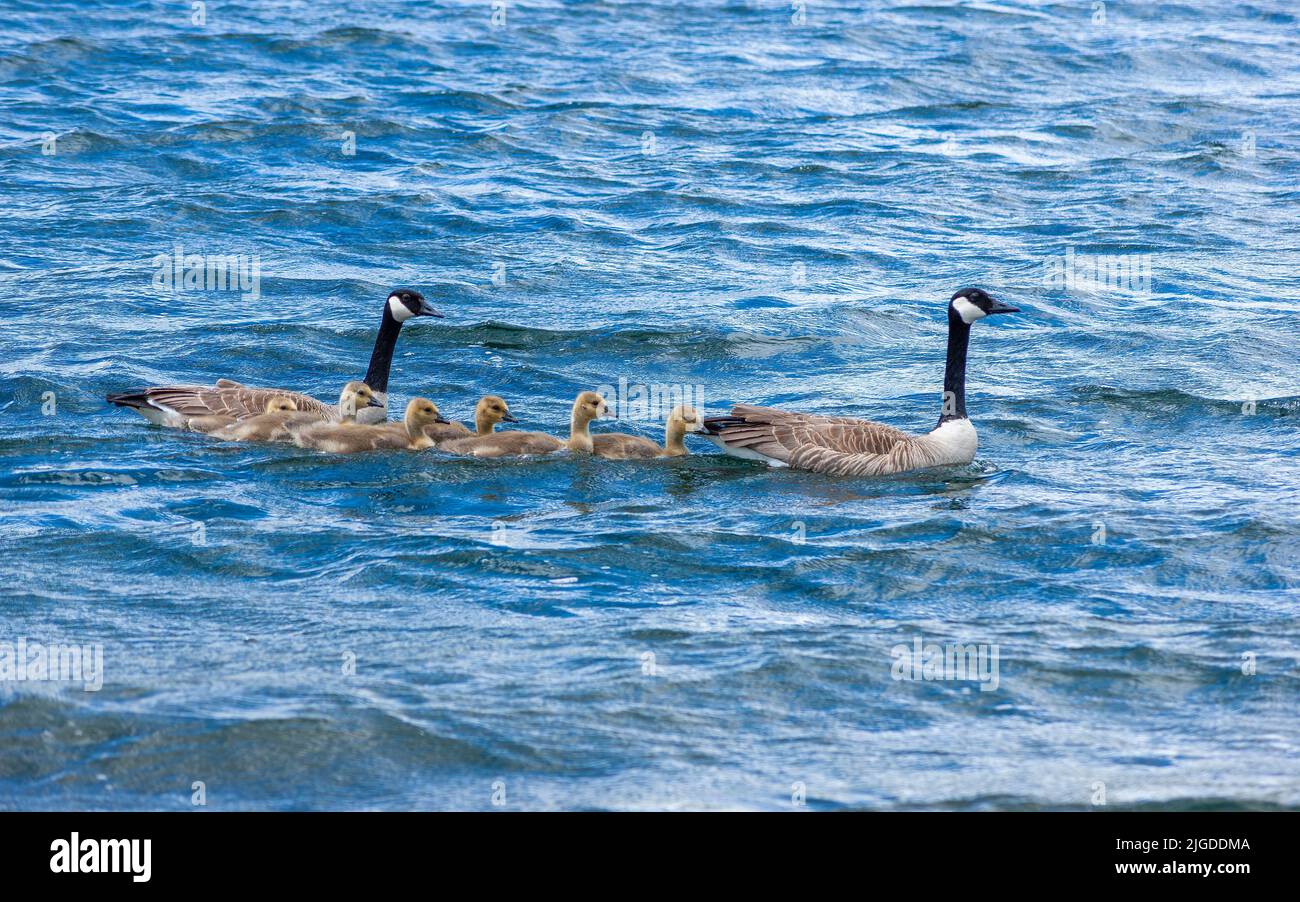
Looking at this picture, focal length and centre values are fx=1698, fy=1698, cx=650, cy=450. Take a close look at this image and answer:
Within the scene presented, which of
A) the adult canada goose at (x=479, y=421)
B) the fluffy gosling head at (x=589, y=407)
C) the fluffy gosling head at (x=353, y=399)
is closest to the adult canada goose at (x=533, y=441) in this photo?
the fluffy gosling head at (x=589, y=407)

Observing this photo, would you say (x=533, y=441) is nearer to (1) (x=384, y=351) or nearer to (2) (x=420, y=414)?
(2) (x=420, y=414)

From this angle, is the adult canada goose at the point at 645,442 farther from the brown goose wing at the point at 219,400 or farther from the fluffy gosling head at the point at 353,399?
the brown goose wing at the point at 219,400

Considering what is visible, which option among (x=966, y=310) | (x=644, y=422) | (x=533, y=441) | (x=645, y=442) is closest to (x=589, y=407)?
(x=533, y=441)

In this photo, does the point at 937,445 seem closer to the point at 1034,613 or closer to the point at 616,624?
the point at 1034,613

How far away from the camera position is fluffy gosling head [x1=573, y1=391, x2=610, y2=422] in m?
13.4

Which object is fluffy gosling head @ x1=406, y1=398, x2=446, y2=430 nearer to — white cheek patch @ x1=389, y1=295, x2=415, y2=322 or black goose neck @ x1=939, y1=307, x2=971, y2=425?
white cheek patch @ x1=389, y1=295, x2=415, y2=322

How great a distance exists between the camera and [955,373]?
46.2 feet

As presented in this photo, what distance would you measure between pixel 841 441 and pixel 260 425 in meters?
4.58

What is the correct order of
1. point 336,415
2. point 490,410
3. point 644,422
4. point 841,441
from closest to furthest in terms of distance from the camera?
point 841,441 → point 490,410 → point 336,415 → point 644,422

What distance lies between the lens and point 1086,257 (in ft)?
69.3

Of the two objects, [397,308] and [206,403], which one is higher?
[397,308]

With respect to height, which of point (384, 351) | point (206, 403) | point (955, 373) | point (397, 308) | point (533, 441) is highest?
point (397, 308)

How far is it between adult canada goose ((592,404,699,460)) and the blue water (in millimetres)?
131

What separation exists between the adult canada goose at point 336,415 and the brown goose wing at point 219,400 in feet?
0.45
